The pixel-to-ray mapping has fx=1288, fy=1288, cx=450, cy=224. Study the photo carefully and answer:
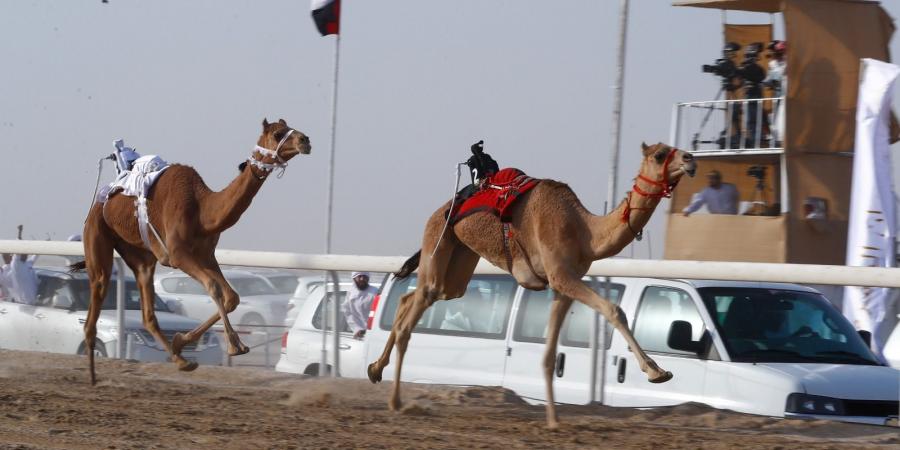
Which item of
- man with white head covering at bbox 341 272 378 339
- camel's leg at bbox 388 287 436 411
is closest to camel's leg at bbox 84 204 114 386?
man with white head covering at bbox 341 272 378 339

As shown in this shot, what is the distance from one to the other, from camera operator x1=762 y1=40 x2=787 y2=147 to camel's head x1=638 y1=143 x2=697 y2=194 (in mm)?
11476

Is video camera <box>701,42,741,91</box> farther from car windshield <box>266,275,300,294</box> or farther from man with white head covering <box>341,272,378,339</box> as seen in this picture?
car windshield <box>266,275,300,294</box>

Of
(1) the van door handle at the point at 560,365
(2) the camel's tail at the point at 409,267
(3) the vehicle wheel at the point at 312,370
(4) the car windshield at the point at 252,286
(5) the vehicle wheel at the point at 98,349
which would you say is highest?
(2) the camel's tail at the point at 409,267

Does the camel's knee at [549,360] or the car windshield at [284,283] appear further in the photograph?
the car windshield at [284,283]

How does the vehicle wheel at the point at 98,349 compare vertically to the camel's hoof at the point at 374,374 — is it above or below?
below

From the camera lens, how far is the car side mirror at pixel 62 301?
1680cm

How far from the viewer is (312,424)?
8562 millimetres

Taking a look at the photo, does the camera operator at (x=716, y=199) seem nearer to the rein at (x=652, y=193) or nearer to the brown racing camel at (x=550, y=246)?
the brown racing camel at (x=550, y=246)

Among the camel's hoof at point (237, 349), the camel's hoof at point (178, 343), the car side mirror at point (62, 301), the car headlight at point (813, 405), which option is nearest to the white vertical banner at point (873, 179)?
the car headlight at point (813, 405)

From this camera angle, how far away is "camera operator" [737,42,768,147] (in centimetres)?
1895

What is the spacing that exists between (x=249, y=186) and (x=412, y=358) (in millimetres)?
2338

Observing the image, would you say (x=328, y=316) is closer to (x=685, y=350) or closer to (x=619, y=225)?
(x=685, y=350)

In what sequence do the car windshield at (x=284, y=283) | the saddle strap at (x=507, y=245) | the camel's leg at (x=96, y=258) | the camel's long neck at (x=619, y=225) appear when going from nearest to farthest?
the camel's long neck at (x=619, y=225)
the saddle strap at (x=507, y=245)
the camel's leg at (x=96, y=258)
the car windshield at (x=284, y=283)

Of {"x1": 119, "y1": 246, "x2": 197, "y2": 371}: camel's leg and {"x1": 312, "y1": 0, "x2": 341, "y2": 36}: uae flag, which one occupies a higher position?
{"x1": 312, "y1": 0, "x2": 341, "y2": 36}: uae flag
